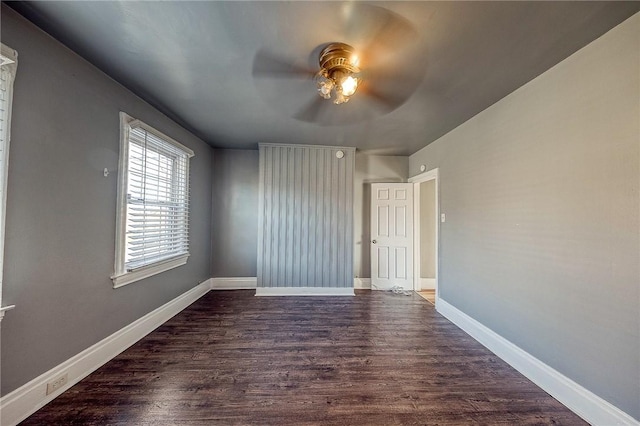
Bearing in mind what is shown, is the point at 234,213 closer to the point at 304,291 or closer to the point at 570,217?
the point at 304,291

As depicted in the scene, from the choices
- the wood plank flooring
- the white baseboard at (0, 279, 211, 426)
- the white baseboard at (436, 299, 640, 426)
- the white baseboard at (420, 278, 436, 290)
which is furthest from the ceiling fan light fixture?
the white baseboard at (420, 278, 436, 290)

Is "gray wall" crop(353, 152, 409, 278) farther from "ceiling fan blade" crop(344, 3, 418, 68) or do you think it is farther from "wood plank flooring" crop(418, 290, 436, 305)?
"ceiling fan blade" crop(344, 3, 418, 68)

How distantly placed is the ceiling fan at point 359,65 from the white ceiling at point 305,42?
1 centimetres

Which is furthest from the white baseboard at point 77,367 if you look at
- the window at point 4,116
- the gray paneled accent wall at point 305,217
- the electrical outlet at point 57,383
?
the gray paneled accent wall at point 305,217

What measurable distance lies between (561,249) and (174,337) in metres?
3.73

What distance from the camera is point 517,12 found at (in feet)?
4.80

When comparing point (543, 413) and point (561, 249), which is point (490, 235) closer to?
point (561, 249)

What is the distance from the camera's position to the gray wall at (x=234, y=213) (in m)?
4.70

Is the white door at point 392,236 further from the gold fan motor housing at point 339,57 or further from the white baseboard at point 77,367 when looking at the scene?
the white baseboard at point 77,367

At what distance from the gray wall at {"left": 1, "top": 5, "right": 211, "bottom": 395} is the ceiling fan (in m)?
1.42

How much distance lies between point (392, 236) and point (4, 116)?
4706 millimetres

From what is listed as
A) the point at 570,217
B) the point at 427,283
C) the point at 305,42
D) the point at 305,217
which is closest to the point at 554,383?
the point at 570,217

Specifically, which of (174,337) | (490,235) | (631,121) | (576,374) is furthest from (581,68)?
(174,337)

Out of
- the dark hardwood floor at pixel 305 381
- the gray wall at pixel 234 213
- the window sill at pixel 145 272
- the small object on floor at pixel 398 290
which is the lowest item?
the dark hardwood floor at pixel 305 381
